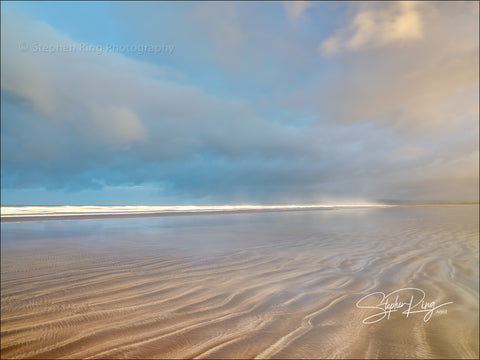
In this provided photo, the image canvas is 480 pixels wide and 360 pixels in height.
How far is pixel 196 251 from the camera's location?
6.07m

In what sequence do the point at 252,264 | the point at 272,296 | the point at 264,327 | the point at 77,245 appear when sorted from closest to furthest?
the point at 264,327 < the point at 272,296 < the point at 252,264 < the point at 77,245

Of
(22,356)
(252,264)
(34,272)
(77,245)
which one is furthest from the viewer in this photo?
(77,245)

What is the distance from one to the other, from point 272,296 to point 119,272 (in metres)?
2.64

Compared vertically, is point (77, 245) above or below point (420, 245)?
above

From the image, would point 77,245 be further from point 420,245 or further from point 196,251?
point 420,245

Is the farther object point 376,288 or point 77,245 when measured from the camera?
point 77,245

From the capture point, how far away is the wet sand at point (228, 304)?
2115 mm

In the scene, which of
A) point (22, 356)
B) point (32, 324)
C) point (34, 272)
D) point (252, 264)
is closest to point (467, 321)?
point (252, 264)
